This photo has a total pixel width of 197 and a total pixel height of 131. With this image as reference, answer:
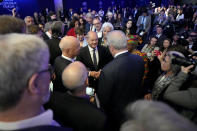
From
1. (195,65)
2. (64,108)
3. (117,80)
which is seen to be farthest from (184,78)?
(64,108)

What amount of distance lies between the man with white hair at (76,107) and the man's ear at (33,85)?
0.59m

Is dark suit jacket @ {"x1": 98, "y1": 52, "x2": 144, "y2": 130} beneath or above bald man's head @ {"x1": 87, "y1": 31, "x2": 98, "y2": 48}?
beneath

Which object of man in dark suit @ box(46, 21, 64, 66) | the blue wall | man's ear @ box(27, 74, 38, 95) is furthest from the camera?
the blue wall

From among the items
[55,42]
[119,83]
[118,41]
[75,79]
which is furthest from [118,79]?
[55,42]

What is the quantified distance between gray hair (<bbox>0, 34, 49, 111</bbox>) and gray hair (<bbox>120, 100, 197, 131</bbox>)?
462mm

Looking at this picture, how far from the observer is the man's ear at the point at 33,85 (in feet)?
2.13

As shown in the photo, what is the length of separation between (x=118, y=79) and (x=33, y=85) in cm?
125

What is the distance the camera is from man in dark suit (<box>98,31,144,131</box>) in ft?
5.90

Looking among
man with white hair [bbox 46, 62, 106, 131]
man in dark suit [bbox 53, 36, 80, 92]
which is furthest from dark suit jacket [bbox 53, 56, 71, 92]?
man with white hair [bbox 46, 62, 106, 131]

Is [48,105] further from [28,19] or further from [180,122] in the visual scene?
[28,19]

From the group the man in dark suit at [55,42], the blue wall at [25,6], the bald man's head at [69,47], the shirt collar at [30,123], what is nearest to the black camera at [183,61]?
the bald man's head at [69,47]

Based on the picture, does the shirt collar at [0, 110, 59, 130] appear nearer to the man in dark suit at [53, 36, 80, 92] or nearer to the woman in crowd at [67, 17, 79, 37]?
the man in dark suit at [53, 36, 80, 92]

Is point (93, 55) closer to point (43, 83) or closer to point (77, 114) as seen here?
point (77, 114)

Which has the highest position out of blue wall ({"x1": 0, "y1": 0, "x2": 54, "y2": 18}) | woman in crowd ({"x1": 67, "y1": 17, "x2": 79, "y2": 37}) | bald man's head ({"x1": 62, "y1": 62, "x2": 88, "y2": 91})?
blue wall ({"x1": 0, "y1": 0, "x2": 54, "y2": 18})
